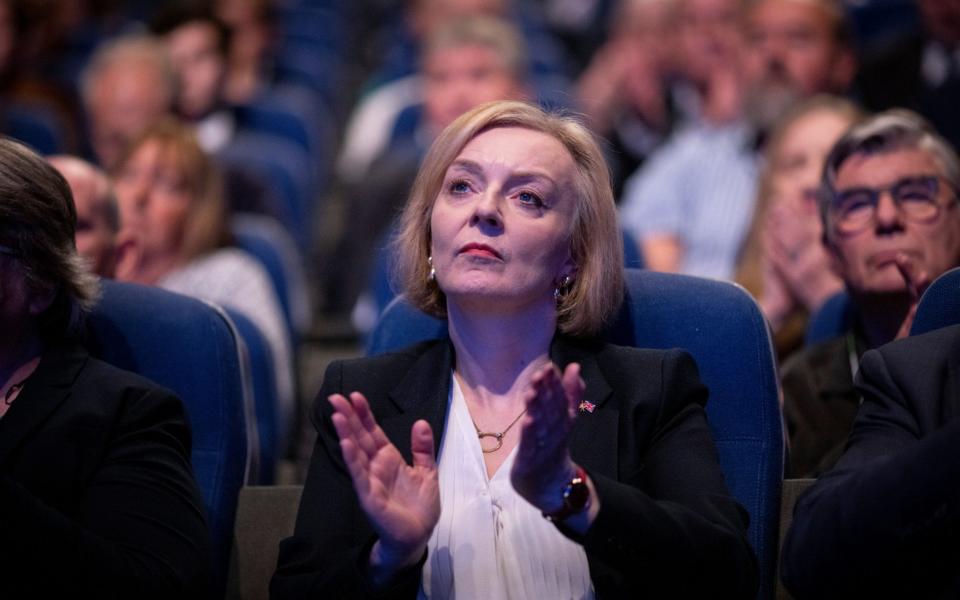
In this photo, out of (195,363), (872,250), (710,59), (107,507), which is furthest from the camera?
(710,59)

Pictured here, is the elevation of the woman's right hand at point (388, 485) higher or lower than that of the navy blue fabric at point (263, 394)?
higher

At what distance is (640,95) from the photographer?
535cm

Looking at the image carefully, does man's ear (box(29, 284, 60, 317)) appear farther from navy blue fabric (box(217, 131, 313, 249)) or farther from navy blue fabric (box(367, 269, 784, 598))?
navy blue fabric (box(217, 131, 313, 249))

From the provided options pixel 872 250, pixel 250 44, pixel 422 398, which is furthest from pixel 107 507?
pixel 250 44

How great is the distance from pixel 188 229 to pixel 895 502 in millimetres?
2274

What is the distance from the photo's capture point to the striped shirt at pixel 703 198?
158 inches

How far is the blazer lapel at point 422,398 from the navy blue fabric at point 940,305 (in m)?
0.68

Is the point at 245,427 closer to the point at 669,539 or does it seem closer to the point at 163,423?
→ the point at 163,423

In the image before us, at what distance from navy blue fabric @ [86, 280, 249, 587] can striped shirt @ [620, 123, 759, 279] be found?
198 cm

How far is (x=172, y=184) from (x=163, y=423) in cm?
163

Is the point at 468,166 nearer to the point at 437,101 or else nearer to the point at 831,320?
the point at 831,320

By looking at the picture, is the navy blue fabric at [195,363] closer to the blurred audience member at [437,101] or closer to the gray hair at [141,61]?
the blurred audience member at [437,101]

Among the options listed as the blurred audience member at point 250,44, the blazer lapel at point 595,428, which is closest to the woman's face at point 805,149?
the blazer lapel at point 595,428

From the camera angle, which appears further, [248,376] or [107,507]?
[248,376]
